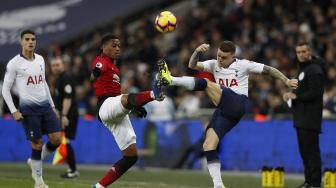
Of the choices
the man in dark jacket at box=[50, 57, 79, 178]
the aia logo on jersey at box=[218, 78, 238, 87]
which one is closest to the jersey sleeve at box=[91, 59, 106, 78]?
the aia logo on jersey at box=[218, 78, 238, 87]

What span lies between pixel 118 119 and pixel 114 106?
335mm

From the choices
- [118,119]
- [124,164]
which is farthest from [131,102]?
[124,164]

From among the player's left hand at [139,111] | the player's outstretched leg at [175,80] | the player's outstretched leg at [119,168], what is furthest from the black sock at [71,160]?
the player's outstretched leg at [175,80]

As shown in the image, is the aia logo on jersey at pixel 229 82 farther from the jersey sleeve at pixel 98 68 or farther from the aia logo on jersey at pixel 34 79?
the aia logo on jersey at pixel 34 79

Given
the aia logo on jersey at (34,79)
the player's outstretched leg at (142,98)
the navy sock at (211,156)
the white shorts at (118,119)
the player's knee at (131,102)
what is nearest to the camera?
the player's outstretched leg at (142,98)

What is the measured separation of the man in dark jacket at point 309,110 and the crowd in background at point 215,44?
4885mm

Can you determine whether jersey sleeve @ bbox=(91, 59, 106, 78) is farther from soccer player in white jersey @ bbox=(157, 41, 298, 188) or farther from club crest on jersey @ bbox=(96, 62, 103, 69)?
soccer player in white jersey @ bbox=(157, 41, 298, 188)

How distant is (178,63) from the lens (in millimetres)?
26125

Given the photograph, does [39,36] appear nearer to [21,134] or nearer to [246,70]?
[21,134]

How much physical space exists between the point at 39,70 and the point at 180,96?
10125mm

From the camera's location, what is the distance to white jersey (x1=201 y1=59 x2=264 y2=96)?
1445cm

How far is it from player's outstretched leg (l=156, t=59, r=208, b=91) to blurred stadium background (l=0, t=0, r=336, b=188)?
3.56 metres

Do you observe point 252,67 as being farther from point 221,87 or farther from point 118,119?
point 118,119

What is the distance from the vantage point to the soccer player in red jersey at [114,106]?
1262cm
